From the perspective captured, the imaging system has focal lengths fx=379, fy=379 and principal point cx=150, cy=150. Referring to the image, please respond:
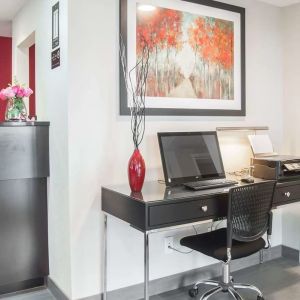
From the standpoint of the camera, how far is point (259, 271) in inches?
125

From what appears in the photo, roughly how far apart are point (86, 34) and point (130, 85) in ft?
1.44

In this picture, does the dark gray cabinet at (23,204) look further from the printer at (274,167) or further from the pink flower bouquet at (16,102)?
the printer at (274,167)

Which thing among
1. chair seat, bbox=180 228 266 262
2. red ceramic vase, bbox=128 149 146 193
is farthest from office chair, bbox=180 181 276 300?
red ceramic vase, bbox=128 149 146 193

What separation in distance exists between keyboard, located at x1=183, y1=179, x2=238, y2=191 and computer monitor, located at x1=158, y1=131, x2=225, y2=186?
0.06 metres

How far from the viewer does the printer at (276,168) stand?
274 centimetres

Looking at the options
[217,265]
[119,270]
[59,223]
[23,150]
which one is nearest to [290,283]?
[217,265]

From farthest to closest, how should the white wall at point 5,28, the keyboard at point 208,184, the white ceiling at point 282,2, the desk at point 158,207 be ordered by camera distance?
the white wall at point 5,28 → the white ceiling at point 282,2 → the keyboard at point 208,184 → the desk at point 158,207

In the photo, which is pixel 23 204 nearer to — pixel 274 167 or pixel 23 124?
pixel 23 124

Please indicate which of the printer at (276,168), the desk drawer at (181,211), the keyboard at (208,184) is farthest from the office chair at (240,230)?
the printer at (276,168)

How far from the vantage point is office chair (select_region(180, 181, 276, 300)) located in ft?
7.38

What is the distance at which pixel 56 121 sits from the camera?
2611 millimetres

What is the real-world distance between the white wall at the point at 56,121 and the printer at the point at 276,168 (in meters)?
1.43

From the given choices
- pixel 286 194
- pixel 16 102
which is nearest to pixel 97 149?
pixel 16 102

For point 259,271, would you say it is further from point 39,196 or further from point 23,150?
point 23,150
